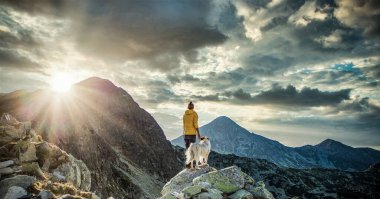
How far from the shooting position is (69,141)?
349 feet

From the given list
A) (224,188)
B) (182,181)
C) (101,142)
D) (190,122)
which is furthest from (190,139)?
(101,142)

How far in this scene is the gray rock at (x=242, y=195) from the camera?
56.1ft

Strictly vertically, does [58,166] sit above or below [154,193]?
above

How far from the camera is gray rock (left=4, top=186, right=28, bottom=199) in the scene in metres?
14.6

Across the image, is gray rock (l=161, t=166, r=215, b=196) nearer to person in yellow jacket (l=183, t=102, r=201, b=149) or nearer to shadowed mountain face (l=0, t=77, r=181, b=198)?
person in yellow jacket (l=183, t=102, r=201, b=149)

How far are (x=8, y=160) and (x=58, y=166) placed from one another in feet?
18.0

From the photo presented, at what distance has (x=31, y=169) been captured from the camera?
19312 millimetres

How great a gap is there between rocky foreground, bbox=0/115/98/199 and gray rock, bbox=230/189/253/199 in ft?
25.4

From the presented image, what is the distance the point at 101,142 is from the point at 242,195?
412ft

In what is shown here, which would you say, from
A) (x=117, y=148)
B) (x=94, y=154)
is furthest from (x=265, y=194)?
(x=117, y=148)

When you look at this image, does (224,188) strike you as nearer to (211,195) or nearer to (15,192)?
(211,195)

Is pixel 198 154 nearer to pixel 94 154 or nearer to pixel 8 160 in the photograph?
pixel 8 160

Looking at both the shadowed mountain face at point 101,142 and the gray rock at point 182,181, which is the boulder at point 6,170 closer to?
the gray rock at point 182,181

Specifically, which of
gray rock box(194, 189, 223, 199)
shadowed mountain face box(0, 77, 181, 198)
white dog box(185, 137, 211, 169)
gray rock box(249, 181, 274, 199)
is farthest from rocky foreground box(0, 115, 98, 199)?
shadowed mountain face box(0, 77, 181, 198)
